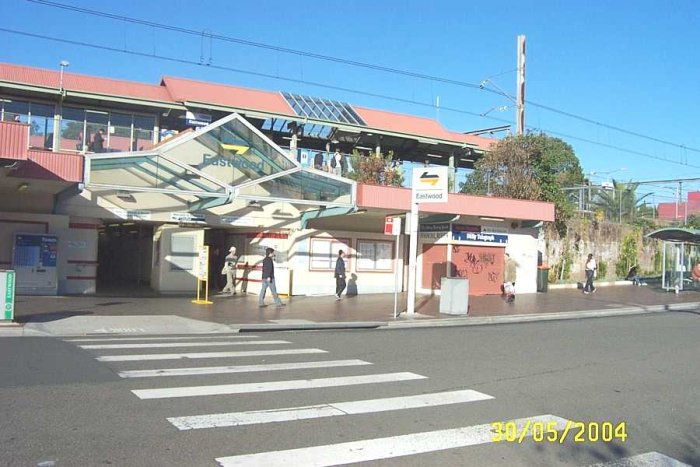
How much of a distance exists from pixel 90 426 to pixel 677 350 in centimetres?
1097

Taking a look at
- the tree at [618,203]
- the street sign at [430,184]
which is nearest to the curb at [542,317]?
the street sign at [430,184]

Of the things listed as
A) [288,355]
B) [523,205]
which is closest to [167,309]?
[288,355]

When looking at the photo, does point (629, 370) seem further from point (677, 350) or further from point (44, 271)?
point (44, 271)

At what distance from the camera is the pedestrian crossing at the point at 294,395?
5488mm

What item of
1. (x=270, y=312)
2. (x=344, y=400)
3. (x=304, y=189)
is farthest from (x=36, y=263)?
(x=344, y=400)

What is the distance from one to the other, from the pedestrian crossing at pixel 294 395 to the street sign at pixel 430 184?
7725mm

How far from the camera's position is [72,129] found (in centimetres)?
2433

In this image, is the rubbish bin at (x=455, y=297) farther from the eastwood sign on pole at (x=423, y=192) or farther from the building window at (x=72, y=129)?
the building window at (x=72, y=129)

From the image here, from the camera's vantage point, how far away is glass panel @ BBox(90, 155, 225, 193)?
17.9 metres

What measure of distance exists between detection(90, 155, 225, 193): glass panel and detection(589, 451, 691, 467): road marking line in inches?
612

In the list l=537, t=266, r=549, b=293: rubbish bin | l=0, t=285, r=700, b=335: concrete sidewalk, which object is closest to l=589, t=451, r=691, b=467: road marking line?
l=0, t=285, r=700, b=335: concrete sidewalk

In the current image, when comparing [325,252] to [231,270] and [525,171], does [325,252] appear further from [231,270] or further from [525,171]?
[525,171]

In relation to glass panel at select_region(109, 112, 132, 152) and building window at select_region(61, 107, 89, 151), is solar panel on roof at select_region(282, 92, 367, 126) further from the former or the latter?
building window at select_region(61, 107, 89, 151)

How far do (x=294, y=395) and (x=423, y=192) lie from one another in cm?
1117
